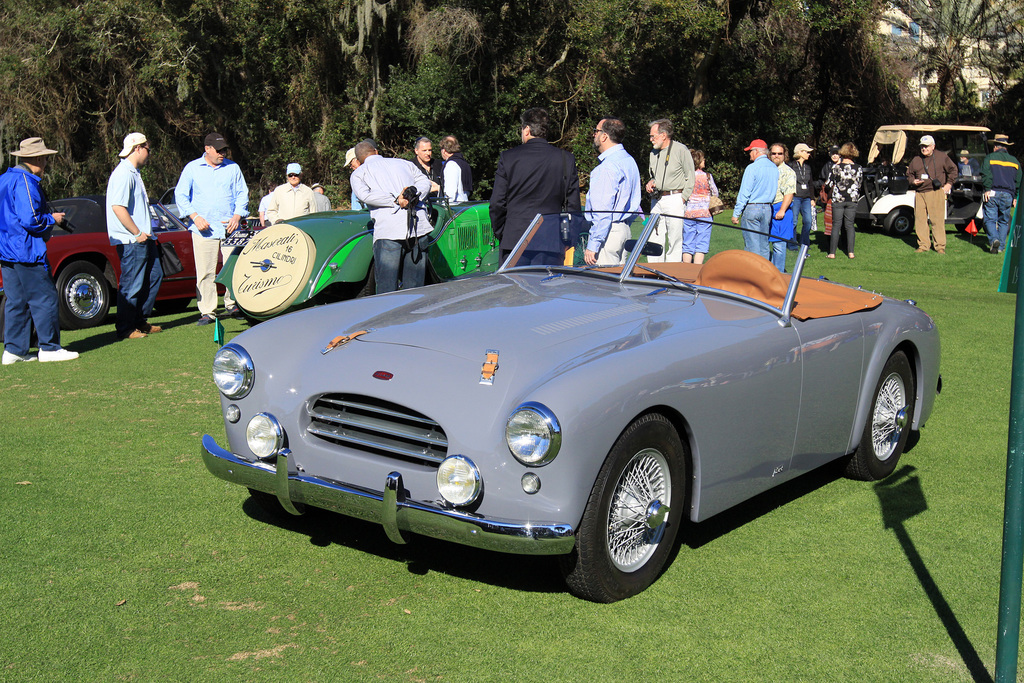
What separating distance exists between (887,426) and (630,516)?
7.58 feet

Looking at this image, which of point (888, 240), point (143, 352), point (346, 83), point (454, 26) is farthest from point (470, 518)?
point (346, 83)

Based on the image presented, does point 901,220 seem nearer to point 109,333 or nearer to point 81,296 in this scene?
point 109,333

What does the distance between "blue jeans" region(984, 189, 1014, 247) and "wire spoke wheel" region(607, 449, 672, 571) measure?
1503cm

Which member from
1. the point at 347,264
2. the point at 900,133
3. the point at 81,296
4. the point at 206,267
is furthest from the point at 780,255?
the point at 900,133

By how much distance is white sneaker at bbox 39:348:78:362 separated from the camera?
8453 mm

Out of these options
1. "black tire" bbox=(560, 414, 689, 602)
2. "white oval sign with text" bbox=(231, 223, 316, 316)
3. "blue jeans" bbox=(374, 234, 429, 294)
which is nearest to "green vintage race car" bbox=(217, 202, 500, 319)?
"white oval sign with text" bbox=(231, 223, 316, 316)

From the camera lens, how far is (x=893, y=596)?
386cm

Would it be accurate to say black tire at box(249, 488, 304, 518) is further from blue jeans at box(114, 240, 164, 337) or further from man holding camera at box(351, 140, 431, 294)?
blue jeans at box(114, 240, 164, 337)

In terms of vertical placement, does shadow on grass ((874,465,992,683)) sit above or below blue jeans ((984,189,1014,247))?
below

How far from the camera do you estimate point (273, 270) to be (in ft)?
28.7

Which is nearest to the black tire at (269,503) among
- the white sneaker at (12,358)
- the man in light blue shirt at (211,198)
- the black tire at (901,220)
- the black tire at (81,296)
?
the white sneaker at (12,358)

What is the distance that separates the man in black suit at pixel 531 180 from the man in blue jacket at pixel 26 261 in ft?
13.1

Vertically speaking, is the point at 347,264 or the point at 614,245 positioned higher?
the point at 614,245

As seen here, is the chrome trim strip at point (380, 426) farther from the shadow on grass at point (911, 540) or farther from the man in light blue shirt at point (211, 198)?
the man in light blue shirt at point (211, 198)
